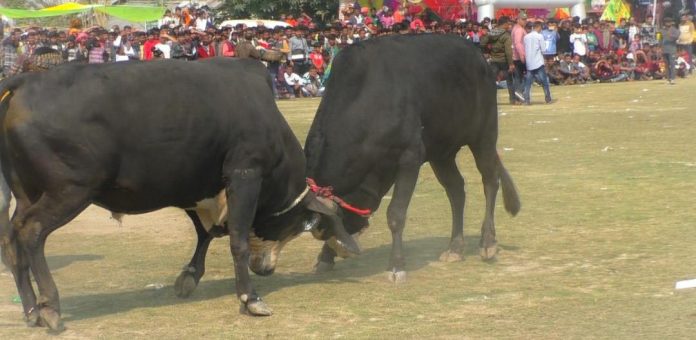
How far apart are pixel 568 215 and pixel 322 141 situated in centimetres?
328

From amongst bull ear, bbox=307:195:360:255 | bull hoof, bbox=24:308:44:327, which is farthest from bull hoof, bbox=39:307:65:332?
bull ear, bbox=307:195:360:255

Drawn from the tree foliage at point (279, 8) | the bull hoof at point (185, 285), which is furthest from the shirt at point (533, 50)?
the tree foliage at point (279, 8)

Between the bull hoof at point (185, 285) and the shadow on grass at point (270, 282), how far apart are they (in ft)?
0.16

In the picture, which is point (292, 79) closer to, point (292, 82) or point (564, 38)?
point (292, 82)

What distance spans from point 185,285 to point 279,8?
38622mm

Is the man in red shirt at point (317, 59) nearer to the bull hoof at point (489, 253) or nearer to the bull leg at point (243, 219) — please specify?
the bull hoof at point (489, 253)

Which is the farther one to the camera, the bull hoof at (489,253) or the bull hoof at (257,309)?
the bull hoof at (489,253)

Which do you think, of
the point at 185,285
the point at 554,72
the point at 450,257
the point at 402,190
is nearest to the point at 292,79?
the point at 554,72

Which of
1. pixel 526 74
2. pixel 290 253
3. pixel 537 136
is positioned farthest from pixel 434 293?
pixel 526 74

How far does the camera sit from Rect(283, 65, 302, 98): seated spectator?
3007 cm

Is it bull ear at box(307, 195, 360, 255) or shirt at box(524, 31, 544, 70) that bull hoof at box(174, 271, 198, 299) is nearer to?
bull ear at box(307, 195, 360, 255)

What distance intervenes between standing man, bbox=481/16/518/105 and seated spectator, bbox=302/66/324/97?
231 inches

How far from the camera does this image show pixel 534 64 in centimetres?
2580

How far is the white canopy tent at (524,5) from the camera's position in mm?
35094
